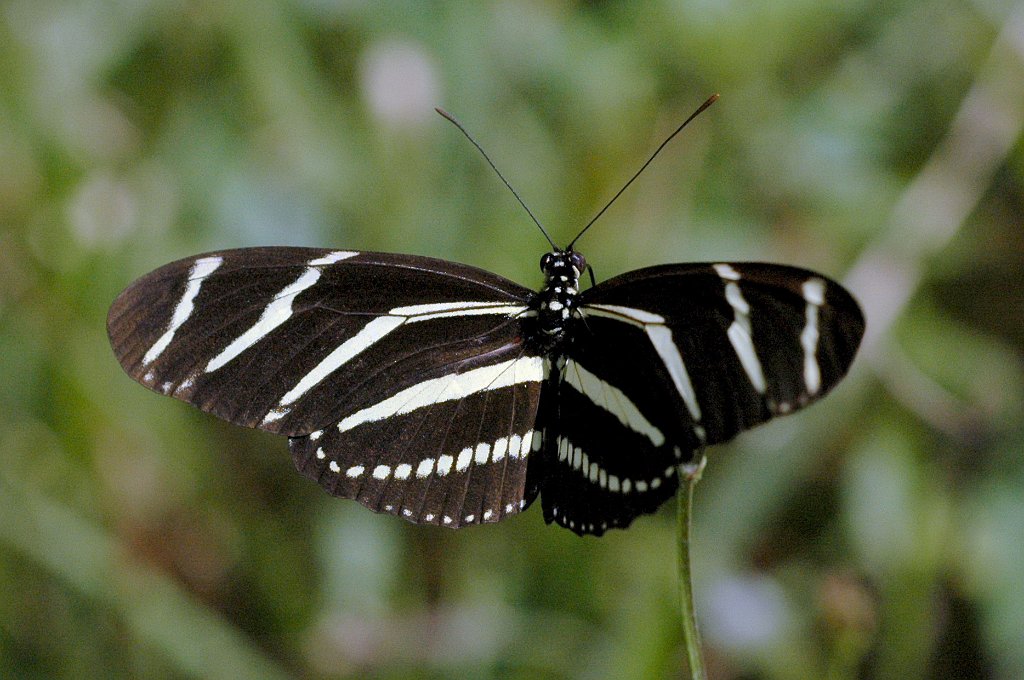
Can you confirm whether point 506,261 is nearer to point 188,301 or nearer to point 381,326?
point 381,326

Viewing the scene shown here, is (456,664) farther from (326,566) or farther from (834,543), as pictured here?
(834,543)

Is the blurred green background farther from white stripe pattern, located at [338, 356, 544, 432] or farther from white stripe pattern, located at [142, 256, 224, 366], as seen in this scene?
white stripe pattern, located at [142, 256, 224, 366]

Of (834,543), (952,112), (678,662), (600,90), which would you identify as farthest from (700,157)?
(678,662)

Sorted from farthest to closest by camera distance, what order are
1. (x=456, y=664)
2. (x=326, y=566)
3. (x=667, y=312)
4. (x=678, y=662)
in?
(x=326, y=566) < (x=456, y=664) < (x=678, y=662) < (x=667, y=312)

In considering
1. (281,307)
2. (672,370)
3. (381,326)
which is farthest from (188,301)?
(672,370)

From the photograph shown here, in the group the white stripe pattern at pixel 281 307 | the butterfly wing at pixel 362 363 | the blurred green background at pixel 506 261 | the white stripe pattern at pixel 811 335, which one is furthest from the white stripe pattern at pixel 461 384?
the blurred green background at pixel 506 261

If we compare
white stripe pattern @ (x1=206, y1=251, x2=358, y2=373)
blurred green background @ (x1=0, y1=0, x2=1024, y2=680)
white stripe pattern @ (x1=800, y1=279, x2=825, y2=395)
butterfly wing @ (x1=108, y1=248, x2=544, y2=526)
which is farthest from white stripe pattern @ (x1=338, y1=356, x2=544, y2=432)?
blurred green background @ (x1=0, y1=0, x2=1024, y2=680)
